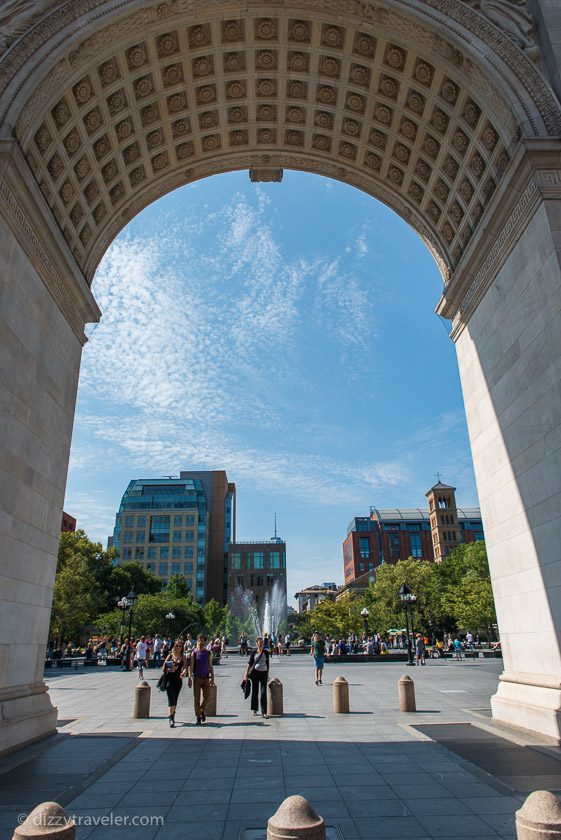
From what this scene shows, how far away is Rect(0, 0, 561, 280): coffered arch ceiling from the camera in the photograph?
13.6 metres

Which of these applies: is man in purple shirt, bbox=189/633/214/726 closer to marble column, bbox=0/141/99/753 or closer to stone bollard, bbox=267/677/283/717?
stone bollard, bbox=267/677/283/717

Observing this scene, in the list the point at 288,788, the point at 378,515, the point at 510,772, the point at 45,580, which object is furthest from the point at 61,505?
the point at 378,515

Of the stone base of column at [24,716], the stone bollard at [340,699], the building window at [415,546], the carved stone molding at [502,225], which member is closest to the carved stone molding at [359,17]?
the carved stone molding at [502,225]

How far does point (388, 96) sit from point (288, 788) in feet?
58.2

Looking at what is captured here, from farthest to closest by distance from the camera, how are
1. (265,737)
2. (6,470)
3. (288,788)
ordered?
(265,737), (6,470), (288,788)

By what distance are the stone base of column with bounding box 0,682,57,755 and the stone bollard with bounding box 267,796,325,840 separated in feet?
27.8

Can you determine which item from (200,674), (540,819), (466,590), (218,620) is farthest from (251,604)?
(540,819)

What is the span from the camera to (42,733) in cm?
1223

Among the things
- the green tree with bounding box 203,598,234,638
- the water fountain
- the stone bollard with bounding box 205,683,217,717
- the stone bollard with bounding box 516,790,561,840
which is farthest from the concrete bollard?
the water fountain

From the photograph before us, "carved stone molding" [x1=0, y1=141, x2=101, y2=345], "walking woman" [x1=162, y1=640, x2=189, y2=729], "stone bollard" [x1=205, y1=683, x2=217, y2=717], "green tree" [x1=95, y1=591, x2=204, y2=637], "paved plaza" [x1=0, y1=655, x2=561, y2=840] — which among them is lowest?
"paved plaza" [x1=0, y1=655, x2=561, y2=840]

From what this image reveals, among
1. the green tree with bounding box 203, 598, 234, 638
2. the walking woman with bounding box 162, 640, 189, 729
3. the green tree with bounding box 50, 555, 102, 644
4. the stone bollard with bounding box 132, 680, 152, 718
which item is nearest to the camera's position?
the walking woman with bounding box 162, 640, 189, 729

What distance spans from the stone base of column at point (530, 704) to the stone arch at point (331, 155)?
0.06 meters

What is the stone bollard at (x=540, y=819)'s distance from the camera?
13.2ft

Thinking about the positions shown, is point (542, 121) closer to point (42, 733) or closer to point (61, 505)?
point (61, 505)
